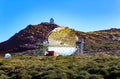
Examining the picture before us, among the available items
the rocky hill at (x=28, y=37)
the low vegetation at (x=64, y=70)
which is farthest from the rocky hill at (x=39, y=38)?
the low vegetation at (x=64, y=70)

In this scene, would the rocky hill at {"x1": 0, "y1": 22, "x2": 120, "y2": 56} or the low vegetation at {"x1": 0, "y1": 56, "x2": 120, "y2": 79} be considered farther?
the rocky hill at {"x1": 0, "y1": 22, "x2": 120, "y2": 56}

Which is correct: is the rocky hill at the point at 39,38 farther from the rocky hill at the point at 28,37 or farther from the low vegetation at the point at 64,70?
the low vegetation at the point at 64,70

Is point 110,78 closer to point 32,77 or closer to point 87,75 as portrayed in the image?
point 87,75

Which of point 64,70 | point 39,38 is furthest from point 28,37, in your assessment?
point 64,70

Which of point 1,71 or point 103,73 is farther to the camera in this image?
point 1,71

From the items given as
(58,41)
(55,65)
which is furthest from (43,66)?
(58,41)

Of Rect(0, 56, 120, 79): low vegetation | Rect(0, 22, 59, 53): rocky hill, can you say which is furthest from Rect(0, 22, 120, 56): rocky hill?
Rect(0, 56, 120, 79): low vegetation

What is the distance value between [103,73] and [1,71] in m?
6.39

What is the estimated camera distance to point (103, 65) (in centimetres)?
2389

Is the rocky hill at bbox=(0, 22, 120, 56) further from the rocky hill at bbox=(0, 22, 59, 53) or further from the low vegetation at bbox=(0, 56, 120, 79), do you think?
the low vegetation at bbox=(0, 56, 120, 79)

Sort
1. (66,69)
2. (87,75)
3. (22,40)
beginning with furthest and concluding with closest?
(22,40) → (66,69) → (87,75)

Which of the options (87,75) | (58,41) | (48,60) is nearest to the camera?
(87,75)

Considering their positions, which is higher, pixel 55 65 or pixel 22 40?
pixel 22 40

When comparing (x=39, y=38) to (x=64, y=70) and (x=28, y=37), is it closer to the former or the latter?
(x=28, y=37)
